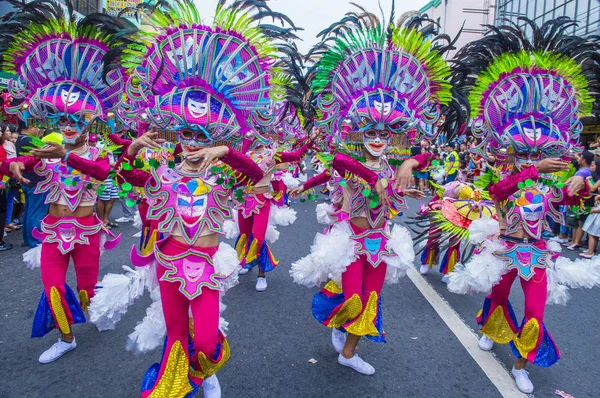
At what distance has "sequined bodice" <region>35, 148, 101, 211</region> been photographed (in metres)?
3.53

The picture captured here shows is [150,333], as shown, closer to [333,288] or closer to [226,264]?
[226,264]

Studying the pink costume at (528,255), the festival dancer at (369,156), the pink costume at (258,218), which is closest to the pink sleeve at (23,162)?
the pink costume at (258,218)

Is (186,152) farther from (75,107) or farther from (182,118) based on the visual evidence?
(75,107)

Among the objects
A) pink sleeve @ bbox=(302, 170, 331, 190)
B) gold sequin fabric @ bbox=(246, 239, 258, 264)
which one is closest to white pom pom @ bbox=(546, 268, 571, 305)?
pink sleeve @ bbox=(302, 170, 331, 190)

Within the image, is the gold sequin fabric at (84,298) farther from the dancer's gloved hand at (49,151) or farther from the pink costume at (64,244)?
the dancer's gloved hand at (49,151)

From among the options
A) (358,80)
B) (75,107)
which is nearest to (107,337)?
(75,107)

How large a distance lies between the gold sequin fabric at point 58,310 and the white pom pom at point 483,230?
3.48 m

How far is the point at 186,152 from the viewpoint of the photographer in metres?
2.68

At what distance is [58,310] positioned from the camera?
11.1 ft

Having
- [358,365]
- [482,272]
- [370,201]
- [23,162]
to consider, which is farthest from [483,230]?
[23,162]

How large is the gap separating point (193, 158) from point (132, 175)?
1.56ft

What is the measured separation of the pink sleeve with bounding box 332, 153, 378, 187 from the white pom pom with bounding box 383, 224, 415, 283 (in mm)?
593

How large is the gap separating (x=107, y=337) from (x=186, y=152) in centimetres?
211

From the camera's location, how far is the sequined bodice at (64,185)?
3.53 meters
